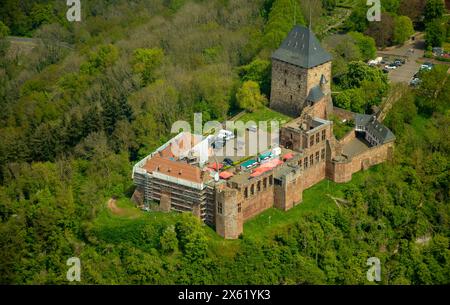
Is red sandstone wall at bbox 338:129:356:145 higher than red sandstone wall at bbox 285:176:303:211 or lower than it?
higher

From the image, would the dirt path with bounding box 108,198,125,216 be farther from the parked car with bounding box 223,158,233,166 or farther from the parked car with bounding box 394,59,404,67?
the parked car with bounding box 394,59,404,67

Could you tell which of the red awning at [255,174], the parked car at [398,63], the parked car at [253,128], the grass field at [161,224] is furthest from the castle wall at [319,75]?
the red awning at [255,174]

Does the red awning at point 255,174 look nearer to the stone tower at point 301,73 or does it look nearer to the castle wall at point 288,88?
the stone tower at point 301,73

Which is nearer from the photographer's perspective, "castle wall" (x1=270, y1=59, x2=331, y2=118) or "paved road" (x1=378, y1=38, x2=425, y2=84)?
"castle wall" (x1=270, y1=59, x2=331, y2=118)

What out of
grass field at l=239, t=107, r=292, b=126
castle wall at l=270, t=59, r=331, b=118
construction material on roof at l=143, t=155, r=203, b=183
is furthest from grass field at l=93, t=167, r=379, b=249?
castle wall at l=270, t=59, r=331, b=118

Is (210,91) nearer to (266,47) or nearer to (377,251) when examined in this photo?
(266,47)

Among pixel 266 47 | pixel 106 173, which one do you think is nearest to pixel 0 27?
pixel 266 47
